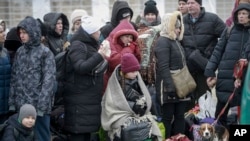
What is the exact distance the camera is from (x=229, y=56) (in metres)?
9.64

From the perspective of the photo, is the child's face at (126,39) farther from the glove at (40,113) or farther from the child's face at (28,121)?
the child's face at (28,121)

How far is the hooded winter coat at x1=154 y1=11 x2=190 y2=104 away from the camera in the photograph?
395 inches

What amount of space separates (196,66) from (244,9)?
1.57 metres

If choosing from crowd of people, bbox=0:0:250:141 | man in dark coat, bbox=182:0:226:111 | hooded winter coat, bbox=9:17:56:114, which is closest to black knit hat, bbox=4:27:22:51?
crowd of people, bbox=0:0:250:141

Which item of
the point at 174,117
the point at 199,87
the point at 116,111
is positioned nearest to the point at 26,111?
the point at 116,111

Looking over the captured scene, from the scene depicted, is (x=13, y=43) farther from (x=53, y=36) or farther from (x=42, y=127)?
(x=42, y=127)

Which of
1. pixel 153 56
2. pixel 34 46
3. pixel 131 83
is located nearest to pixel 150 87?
pixel 153 56

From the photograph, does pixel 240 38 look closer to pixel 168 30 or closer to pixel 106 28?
pixel 168 30

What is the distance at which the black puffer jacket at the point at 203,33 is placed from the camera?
10.9 meters

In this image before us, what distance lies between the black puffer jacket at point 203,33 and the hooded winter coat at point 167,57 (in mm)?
671

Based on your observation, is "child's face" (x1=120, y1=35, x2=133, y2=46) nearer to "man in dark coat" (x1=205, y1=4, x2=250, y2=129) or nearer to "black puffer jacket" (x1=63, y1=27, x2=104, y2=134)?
"black puffer jacket" (x1=63, y1=27, x2=104, y2=134)

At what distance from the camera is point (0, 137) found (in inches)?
350

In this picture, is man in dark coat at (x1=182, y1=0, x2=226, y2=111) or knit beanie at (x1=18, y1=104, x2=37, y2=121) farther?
man in dark coat at (x1=182, y1=0, x2=226, y2=111)

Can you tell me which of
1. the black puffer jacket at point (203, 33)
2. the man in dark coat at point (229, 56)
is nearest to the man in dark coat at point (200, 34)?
the black puffer jacket at point (203, 33)
